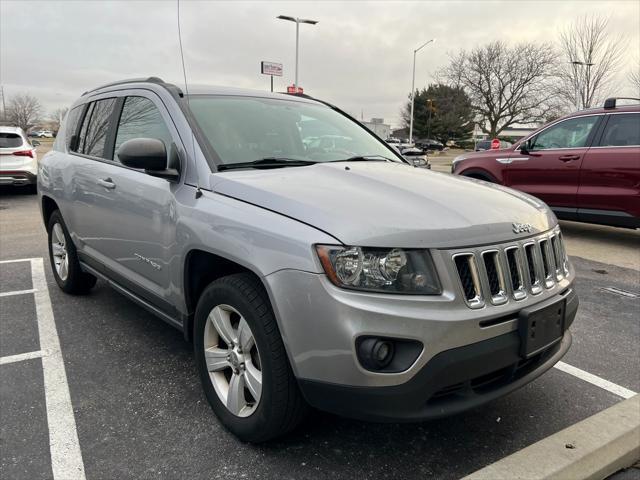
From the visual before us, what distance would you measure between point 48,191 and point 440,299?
410 cm

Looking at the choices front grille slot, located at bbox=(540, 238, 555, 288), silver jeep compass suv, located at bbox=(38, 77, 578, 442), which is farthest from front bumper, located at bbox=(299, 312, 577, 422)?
front grille slot, located at bbox=(540, 238, 555, 288)

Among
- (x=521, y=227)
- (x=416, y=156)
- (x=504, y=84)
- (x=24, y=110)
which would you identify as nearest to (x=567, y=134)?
(x=416, y=156)

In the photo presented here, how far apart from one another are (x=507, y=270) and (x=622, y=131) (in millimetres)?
5727

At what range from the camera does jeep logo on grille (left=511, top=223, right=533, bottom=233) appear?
7.56 ft

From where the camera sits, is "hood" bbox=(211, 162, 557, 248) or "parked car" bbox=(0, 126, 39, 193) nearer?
"hood" bbox=(211, 162, 557, 248)

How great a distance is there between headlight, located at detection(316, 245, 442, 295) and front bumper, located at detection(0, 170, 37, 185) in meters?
11.7

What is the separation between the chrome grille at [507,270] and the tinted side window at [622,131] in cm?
510

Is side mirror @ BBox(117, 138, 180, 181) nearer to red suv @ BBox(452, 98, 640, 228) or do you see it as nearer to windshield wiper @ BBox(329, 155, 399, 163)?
windshield wiper @ BBox(329, 155, 399, 163)

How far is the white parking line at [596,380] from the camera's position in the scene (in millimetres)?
3070

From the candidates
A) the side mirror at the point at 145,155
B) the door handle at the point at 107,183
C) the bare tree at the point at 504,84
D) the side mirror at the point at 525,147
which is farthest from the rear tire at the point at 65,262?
the bare tree at the point at 504,84

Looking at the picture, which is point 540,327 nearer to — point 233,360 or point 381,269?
point 381,269

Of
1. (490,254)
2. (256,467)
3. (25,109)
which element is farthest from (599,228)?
(25,109)

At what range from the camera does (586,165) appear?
6961mm

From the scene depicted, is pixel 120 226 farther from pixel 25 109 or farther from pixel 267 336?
pixel 25 109
